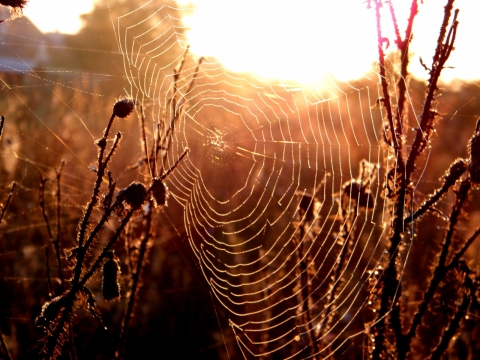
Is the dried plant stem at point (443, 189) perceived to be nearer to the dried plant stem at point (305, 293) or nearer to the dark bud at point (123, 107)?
the dried plant stem at point (305, 293)

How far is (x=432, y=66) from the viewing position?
4.30 ft

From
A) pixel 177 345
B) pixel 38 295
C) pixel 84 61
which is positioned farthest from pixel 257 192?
pixel 84 61

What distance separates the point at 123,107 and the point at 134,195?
0.23 meters

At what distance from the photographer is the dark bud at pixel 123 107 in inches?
46.8

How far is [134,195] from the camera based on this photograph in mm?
1141

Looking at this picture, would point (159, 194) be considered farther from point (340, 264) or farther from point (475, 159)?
point (475, 159)

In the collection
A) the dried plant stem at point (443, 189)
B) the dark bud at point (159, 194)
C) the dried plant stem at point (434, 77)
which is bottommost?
the dried plant stem at point (443, 189)

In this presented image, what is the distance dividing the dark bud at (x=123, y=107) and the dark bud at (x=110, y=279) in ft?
1.15

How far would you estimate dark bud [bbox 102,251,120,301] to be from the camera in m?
1.14

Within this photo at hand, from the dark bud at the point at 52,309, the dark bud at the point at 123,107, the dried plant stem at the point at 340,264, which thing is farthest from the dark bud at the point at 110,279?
the dried plant stem at the point at 340,264

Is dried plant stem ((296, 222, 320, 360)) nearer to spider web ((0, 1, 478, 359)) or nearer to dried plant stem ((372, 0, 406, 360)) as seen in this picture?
spider web ((0, 1, 478, 359))

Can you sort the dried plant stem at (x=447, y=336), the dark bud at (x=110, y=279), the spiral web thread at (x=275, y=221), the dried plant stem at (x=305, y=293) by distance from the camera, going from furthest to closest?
1. the spiral web thread at (x=275, y=221)
2. the dried plant stem at (x=305, y=293)
3. the dried plant stem at (x=447, y=336)
4. the dark bud at (x=110, y=279)

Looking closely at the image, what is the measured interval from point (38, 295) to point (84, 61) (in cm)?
1902

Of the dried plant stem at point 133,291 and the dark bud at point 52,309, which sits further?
the dried plant stem at point 133,291
